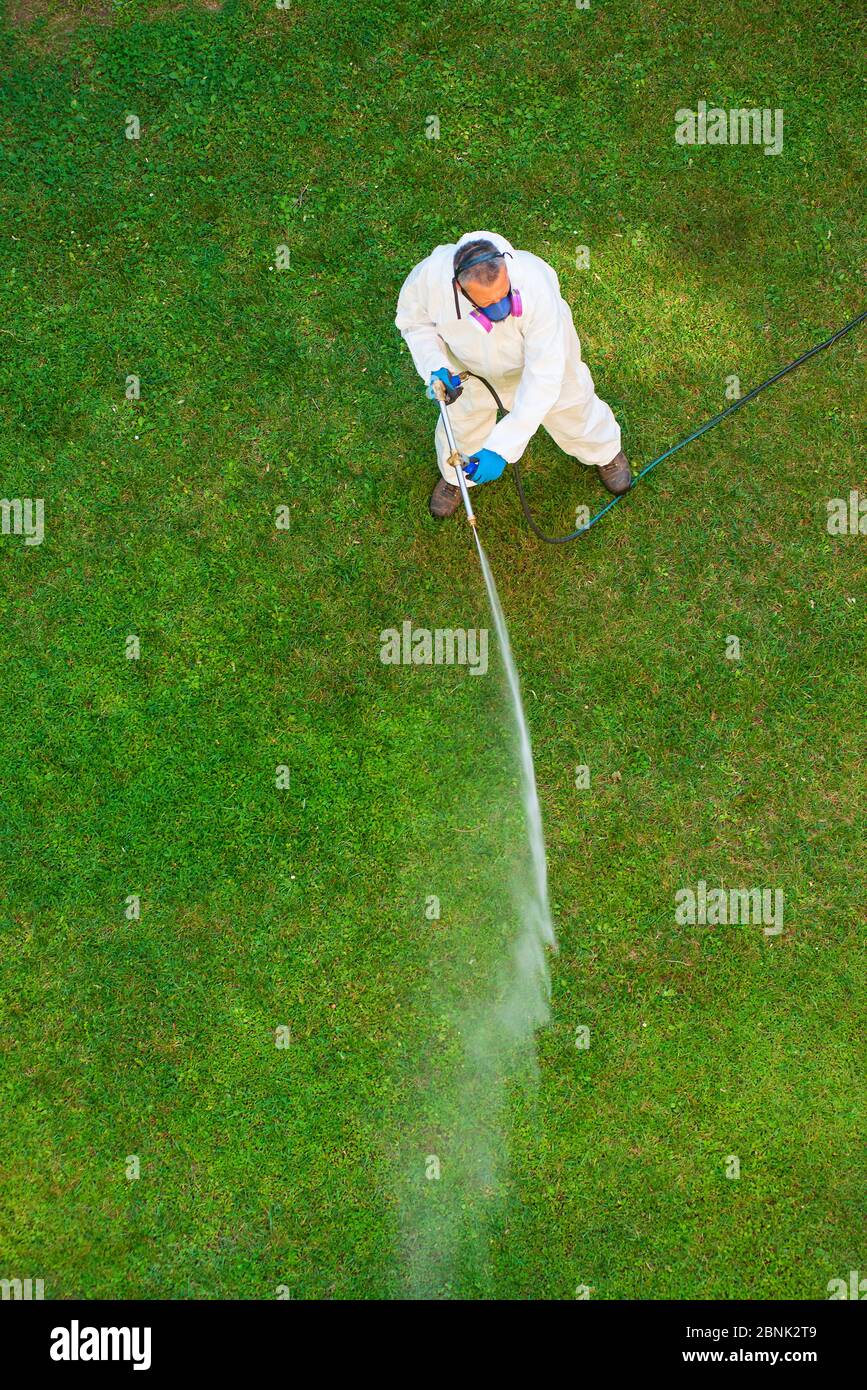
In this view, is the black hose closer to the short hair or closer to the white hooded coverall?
the white hooded coverall

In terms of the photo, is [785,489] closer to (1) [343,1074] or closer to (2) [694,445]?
(2) [694,445]

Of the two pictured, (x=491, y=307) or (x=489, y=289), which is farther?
(x=491, y=307)

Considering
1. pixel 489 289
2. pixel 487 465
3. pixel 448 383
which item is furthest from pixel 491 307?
pixel 487 465

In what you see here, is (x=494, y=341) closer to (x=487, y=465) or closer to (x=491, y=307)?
(x=491, y=307)

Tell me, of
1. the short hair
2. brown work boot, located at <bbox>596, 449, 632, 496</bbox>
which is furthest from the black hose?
the short hair

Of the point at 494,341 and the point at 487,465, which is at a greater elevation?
the point at 494,341

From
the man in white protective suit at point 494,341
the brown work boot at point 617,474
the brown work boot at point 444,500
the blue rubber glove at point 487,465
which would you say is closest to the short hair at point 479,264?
the man in white protective suit at point 494,341

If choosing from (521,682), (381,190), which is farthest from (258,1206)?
(381,190)

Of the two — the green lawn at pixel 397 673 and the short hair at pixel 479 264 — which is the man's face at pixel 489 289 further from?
the green lawn at pixel 397 673

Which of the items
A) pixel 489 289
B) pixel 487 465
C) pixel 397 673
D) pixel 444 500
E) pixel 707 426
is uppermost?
pixel 707 426
